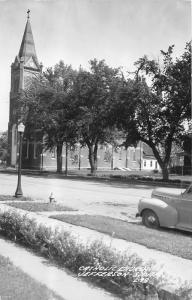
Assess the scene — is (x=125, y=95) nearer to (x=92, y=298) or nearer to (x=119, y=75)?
(x=119, y=75)

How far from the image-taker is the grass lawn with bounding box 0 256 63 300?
17.4ft

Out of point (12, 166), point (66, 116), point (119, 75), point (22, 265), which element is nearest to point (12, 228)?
point (22, 265)

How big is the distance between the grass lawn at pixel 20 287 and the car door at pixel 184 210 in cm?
535

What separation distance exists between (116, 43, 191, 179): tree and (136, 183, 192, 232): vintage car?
22.5 metres

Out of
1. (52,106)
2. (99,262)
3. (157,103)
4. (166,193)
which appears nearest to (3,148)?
(52,106)

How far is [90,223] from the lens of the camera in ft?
35.8

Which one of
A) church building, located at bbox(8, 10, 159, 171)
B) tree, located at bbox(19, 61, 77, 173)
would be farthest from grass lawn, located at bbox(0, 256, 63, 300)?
church building, located at bbox(8, 10, 159, 171)

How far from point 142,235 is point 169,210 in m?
1.83

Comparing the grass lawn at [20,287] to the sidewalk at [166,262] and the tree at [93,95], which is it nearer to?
the sidewalk at [166,262]

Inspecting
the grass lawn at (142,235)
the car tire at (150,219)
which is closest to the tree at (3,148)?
the grass lawn at (142,235)

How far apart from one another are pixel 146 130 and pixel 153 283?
33.8 m

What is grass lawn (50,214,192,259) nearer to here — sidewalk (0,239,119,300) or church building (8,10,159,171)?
sidewalk (0,239,119,300)

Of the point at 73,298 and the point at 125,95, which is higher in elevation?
the point at 125,95

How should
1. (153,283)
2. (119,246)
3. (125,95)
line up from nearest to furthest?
(153,283), (119,246), (125,95)
